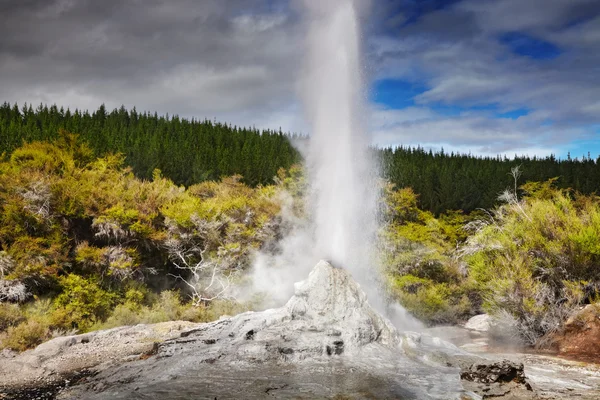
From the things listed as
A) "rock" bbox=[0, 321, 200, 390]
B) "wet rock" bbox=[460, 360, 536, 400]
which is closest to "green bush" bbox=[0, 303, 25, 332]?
"rock" bbox=[0, 321, 200, 390]

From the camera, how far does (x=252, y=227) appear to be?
24.7 m

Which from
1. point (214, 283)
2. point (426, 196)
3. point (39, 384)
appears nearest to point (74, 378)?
point (39, 384)

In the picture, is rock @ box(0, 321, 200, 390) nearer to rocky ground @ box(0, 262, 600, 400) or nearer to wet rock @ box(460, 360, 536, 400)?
rocky ground @ box(0, 262, 600, 400)

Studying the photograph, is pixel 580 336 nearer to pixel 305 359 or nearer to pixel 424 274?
pixel 305 359

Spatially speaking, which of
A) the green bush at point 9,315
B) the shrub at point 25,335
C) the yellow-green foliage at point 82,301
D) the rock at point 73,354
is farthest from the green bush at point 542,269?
the green bush at point 9,315

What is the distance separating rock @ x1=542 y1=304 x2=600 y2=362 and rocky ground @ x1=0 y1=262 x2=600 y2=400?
1915 mm

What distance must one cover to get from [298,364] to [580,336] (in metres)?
10.4

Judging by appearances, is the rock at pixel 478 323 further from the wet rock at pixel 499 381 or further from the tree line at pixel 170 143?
the tree line at pixel 170 143

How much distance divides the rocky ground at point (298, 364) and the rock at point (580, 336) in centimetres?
192

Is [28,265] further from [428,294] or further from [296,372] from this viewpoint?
[428,294]

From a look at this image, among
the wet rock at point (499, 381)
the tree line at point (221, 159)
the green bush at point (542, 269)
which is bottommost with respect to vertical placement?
the wet rock at point (499, 381)

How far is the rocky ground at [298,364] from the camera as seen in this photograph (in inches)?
370

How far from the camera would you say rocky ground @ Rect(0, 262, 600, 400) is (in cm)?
940

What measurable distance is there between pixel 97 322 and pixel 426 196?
34.5 meters
